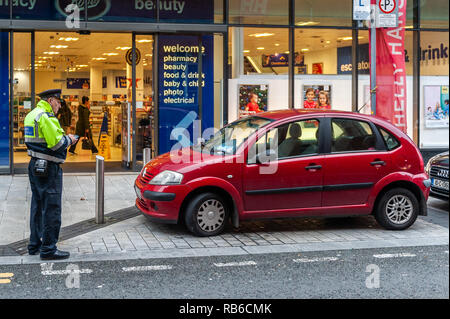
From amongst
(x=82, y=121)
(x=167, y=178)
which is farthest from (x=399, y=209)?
(x=82, y=121)

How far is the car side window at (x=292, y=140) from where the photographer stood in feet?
28.5

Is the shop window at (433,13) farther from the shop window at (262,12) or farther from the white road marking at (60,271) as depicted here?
the white road marking at (60,271)

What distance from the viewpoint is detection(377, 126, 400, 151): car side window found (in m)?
9.05

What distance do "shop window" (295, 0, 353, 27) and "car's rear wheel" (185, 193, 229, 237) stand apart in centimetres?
838

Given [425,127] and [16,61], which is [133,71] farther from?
[425,127]

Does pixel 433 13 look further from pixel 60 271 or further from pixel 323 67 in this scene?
pixel 60 271

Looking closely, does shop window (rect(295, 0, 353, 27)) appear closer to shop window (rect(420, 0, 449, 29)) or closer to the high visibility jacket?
shop window (rect(420, 0, 449, 29))

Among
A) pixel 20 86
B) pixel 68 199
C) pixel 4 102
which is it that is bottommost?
pixel 68 199

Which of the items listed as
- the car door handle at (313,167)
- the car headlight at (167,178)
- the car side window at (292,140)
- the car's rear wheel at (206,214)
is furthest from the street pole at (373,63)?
the car headlight at (167,178)

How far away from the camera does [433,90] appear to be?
16672 millimetres

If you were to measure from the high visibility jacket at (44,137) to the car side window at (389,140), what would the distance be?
4149 millimetres

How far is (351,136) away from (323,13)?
303 inches

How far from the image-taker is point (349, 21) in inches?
635
